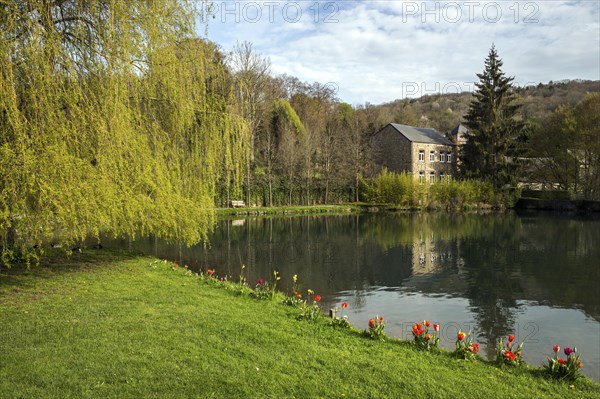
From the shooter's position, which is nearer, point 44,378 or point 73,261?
point 44,378

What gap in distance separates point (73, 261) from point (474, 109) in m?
46.4

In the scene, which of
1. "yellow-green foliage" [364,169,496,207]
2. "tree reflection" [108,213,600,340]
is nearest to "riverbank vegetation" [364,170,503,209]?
"yellow-green foliage" [364,169,496,207]

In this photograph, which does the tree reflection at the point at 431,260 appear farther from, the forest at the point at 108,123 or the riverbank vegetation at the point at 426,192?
the riverbank vegetation at the point at 426,192

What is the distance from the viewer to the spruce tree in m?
47.7

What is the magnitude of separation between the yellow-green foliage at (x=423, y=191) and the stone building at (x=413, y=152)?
5.99 m

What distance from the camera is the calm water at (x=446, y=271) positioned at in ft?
33.3

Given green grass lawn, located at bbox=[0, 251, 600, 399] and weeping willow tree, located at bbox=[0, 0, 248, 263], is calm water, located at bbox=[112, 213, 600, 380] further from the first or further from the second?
weeping willow tree, located at bbox=[0, 0, 248, 263]

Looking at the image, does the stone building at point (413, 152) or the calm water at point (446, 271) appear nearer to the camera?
the calm water at point (446, 271)

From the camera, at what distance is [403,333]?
929cm

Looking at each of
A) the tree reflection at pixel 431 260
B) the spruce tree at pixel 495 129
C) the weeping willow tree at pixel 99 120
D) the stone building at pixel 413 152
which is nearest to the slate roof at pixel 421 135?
the stone building at pixel 413 152

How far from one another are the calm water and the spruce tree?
18.2m

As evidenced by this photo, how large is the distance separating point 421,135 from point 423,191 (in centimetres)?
1211

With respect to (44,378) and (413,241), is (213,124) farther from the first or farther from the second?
(413,241)

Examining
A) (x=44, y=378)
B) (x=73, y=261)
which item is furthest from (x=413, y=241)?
(x=44, y=378)
